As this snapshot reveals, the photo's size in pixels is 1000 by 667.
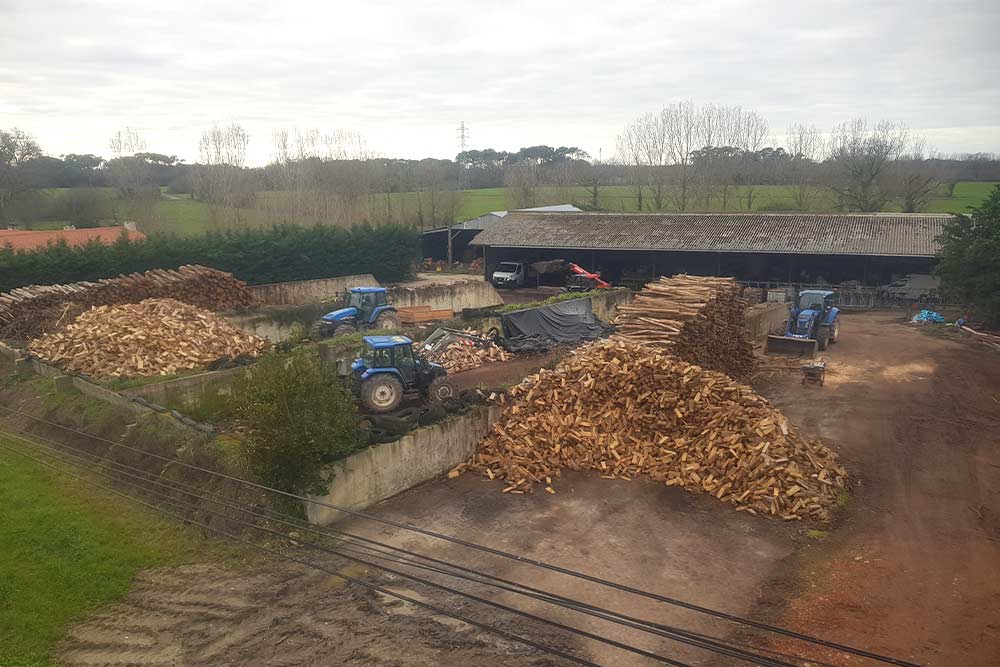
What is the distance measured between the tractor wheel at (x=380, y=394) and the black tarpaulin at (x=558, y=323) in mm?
9501

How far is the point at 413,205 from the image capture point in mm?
61312

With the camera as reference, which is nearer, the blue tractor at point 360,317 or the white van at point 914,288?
the blue tractor at point 360,317

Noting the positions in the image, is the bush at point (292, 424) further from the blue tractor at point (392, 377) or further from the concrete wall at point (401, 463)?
the blue tractor at point (392, 377)

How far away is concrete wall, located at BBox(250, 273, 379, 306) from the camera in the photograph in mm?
32688

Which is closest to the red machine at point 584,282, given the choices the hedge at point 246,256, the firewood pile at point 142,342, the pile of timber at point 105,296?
the hedge at point 246,256

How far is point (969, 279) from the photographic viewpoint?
28.0 meters

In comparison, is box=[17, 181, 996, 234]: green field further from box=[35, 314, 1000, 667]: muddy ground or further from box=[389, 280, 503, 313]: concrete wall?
box=[35, 314, 1000, 667]: muddy ground

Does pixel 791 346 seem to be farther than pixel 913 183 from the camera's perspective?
No

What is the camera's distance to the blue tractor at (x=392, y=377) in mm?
15359

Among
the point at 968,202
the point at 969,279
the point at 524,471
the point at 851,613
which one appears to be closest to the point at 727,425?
the point at 524,471

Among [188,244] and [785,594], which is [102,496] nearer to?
[785,594]

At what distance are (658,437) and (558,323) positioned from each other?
11.2 m

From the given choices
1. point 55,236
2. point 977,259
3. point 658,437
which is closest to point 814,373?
point 658,437

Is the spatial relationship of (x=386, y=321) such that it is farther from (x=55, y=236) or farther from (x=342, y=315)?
(x=55, y=236)
